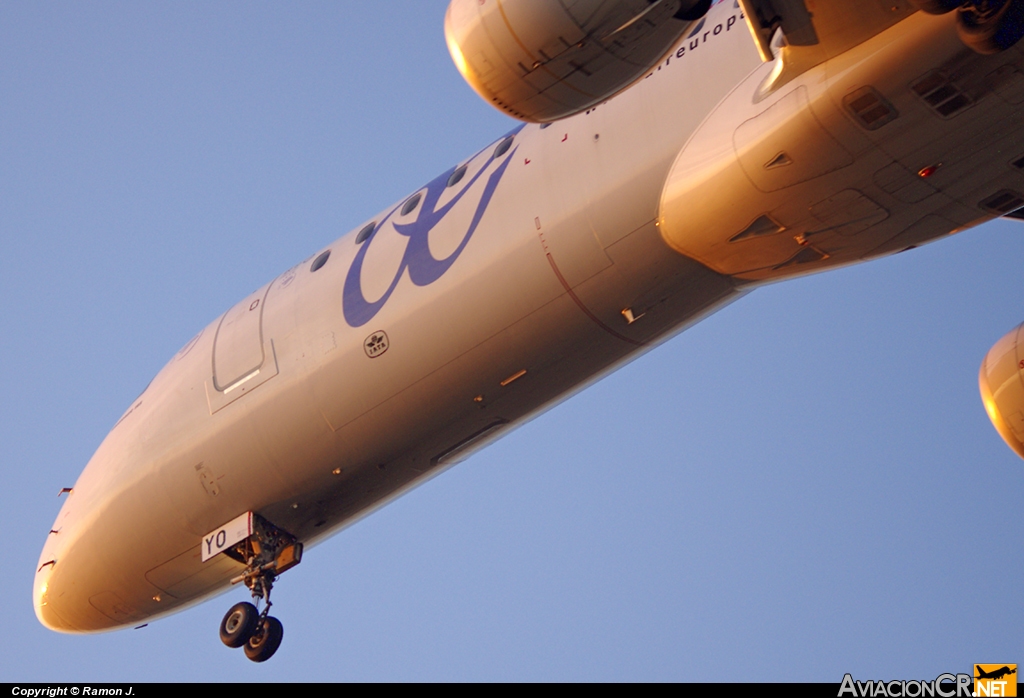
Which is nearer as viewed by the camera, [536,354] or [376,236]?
[536,354]

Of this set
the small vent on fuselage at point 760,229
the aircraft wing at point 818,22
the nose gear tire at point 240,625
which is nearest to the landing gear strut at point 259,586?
the nose gear tire at point 240,625

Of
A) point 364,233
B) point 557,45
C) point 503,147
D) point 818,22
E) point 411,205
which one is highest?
point 364,233

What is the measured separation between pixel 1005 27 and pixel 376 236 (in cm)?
954

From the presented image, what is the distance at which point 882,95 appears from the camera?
1162 cm

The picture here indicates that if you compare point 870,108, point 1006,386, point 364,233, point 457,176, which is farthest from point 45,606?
point 870,108

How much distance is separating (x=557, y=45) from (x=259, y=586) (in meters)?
10.9

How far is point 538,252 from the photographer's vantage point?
51.0 feet

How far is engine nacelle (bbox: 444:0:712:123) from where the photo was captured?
431 inches

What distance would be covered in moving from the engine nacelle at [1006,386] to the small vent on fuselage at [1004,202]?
4295mm

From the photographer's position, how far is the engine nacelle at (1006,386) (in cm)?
1702

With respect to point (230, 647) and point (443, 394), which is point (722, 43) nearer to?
point (443, 394)

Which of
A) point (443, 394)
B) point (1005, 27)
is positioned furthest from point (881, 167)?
point (443, 394)

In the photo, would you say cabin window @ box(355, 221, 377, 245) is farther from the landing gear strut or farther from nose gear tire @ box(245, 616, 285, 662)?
nose gear tire @ box(245, 616, 285, 662)

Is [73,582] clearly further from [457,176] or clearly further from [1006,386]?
[1006,386]
